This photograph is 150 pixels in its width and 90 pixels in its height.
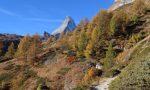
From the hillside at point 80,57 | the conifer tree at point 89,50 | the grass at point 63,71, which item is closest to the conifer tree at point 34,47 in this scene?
the hillside at point 80,57

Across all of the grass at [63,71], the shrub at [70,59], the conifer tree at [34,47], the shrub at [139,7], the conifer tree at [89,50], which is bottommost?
the grass at [63,71]

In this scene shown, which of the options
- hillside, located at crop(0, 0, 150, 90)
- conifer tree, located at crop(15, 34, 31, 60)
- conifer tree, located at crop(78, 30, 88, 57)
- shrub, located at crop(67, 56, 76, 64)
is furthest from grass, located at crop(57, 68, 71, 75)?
conifer tree, located at crop(15, 34, 31, 60)

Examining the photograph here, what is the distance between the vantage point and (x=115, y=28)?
340 feet

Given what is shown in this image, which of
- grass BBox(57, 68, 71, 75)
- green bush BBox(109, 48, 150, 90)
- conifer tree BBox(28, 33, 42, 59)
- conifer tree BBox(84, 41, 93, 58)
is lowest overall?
green bush BBox(109, 48, 150, 90)

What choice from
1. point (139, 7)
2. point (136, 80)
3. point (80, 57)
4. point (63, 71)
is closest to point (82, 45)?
point (80, 57)

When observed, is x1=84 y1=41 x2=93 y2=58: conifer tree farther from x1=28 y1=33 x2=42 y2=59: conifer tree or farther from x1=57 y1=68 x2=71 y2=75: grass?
x1=28 y1=33 x2=42 y2=59: conifer tree

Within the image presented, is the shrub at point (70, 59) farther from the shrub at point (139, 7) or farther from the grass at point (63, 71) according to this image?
the shrub at point (139, 7)

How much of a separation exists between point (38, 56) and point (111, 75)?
59.9 metres

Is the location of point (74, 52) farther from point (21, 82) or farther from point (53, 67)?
point (21, 82)

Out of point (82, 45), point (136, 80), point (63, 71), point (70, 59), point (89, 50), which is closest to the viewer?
point (136, 80)

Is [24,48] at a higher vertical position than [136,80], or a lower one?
higher

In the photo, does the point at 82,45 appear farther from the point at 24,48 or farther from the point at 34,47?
the point at 24,48

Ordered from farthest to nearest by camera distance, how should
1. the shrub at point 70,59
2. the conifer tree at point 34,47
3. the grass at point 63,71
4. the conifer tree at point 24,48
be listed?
the conifer tree at point 24,48, the conifer tree at point 34,47, the shrub at point 70,59, the grass at point 63,71

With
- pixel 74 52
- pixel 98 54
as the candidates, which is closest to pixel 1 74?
pixel 74 52
